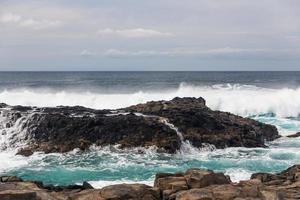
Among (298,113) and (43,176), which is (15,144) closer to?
(43,176)

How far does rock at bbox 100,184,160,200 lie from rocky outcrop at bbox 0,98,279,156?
34.4 ft

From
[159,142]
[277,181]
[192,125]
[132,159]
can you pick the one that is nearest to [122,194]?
[277,181]

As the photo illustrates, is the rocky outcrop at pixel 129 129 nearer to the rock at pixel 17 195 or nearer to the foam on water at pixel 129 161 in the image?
the foam on water at pixel 129 161

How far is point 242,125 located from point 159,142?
4985 mm

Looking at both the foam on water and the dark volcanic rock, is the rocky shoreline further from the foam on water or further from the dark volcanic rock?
the dark volcanic rock

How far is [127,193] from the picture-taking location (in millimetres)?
10734

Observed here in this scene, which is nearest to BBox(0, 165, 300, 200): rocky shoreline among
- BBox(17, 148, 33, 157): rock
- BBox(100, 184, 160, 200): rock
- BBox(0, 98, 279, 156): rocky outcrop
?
BBox(100, 184, 160, 200): rock

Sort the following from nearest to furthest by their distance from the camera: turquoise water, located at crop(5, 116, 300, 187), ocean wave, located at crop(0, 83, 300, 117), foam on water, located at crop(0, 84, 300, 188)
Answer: turquoise water, located at crop(5, 116, 300, 187), foam on water, located at crop(0, 84, 300, 188), ocean wave, located at crop(0, 83, 300, 117)

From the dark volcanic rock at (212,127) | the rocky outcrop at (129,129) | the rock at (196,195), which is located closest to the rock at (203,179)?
the rock at (196,195)

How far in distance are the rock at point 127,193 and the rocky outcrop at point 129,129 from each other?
413 inches

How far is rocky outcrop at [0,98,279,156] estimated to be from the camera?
72.8ft

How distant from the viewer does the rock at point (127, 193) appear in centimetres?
1065

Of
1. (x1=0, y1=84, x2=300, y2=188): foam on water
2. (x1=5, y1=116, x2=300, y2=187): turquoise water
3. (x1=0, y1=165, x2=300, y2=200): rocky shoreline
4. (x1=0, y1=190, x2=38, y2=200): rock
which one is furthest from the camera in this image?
(x1=0, y1=84, x2=300, y2=188): foam on water

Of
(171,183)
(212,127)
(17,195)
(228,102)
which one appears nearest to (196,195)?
(171,183)
